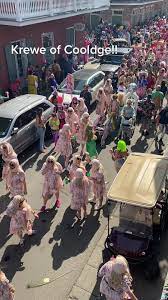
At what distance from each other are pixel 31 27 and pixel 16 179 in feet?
40.1

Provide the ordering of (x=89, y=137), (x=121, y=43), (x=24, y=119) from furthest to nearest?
(x=121, y=43), (x=24, y=119), (x=89, y=137)

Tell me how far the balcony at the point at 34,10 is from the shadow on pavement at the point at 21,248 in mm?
10000

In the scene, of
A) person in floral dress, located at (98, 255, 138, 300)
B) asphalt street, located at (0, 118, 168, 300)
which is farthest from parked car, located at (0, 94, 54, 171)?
person in floral dress, located at (98, 255, 138, 300)

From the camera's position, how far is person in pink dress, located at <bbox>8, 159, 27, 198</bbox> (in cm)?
961

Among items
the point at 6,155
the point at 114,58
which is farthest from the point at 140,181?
the point at 114,58

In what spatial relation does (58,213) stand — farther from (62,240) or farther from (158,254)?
(158,254)

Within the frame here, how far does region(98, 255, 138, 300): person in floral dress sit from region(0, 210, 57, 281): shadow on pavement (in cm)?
260

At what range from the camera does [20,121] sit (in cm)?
1268

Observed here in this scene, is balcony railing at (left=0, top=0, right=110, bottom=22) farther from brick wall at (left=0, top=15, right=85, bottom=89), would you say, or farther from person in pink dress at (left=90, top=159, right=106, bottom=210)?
person in pink dress at (left=90, top=159, right=106, bottom=210)

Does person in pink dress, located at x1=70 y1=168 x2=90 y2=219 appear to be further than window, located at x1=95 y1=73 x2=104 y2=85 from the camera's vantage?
No

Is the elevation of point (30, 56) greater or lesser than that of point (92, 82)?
greater

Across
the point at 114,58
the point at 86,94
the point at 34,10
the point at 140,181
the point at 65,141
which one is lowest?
the point at 65,141

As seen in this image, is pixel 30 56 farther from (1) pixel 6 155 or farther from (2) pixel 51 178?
(2) pixel 51 178

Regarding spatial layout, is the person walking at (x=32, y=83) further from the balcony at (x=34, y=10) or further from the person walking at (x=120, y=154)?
the person walking at (x=120, y=154)
